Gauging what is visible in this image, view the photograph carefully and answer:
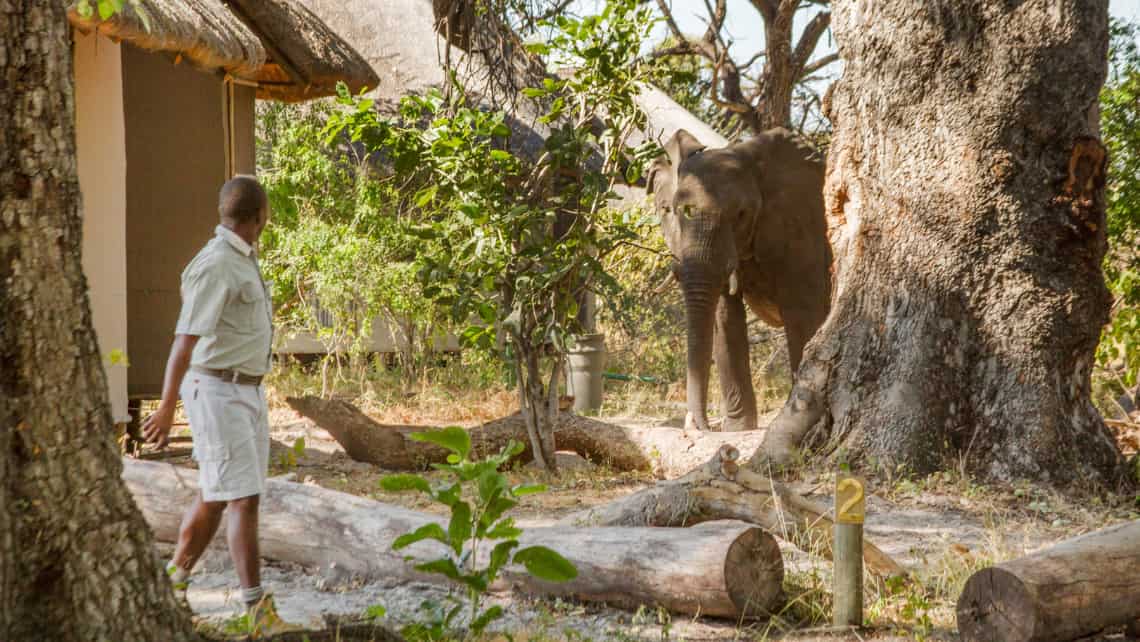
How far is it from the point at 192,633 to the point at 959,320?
190 inches

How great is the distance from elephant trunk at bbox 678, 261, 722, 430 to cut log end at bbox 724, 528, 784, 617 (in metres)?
5.26

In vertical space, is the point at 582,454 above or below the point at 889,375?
below

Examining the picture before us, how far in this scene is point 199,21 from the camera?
7.52 metres

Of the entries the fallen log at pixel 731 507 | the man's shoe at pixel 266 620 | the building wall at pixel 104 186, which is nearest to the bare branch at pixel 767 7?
the building wall at pixel 104 186

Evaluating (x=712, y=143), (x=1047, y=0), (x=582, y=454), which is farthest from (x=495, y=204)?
(x=712, y=143)

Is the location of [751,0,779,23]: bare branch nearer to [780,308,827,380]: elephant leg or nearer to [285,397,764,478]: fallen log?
[780,308,827,380]: elephant leg

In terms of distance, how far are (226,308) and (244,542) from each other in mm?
796

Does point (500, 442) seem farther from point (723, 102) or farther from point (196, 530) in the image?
point (723, 102)

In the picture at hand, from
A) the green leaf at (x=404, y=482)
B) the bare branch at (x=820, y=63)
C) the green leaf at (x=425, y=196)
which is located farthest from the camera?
the bare branch at (x=820, y=63)

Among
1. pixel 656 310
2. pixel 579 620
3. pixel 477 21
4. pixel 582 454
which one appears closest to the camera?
pixel 579 620

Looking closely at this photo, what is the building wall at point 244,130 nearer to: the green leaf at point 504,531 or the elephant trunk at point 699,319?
the elephant trunk at point 699,319

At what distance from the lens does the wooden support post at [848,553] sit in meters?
3.94

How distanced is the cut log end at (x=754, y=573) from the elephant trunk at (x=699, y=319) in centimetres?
526

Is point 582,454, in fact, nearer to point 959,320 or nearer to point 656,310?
point 959,320
